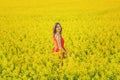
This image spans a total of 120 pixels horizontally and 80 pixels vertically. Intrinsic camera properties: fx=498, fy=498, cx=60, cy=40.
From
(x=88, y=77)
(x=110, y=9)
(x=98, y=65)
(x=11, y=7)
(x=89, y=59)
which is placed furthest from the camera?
(x=11, y=7)

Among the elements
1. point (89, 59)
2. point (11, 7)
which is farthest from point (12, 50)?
point (11, 7)

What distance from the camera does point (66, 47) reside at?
13.1 metres

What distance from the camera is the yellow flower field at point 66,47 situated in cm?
926

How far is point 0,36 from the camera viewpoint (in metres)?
16.3

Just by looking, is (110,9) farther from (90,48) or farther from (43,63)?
(43,63)

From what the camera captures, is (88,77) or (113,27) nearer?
(88,77)

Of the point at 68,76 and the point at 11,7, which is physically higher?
the point at 11,7

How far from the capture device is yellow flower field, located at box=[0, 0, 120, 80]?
926cm

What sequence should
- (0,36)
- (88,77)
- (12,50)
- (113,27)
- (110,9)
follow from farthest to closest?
(110,9) → (113,27) → (0,36) → (12,50) → (88,77)

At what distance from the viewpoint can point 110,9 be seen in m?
27.0

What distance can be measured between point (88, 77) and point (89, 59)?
4.96 ft

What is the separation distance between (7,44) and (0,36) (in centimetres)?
256

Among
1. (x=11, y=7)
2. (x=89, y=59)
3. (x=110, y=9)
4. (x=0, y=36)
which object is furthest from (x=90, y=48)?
(x=11, y=7)

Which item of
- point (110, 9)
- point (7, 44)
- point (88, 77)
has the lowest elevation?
point (88, 77)
